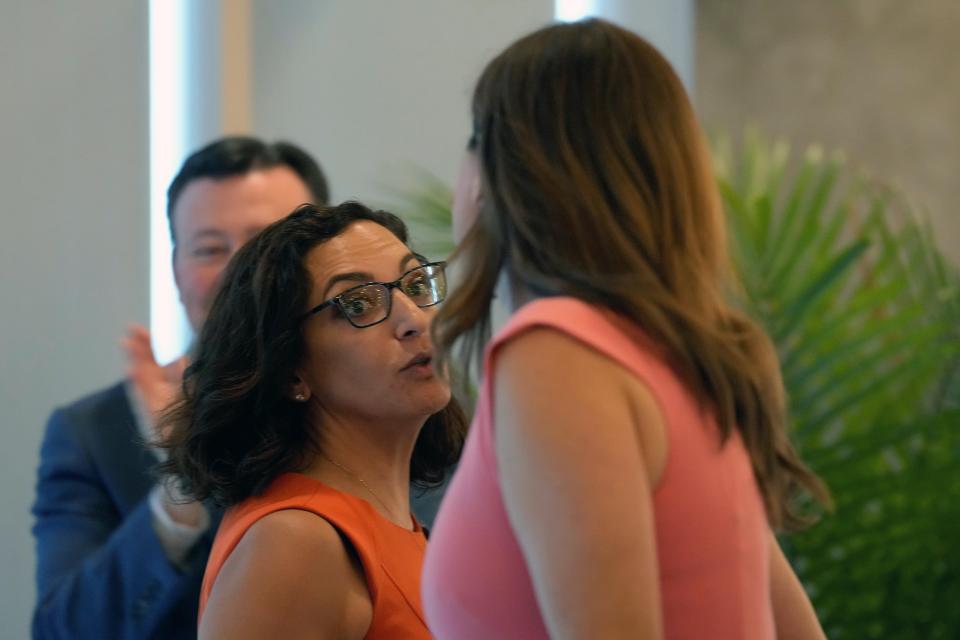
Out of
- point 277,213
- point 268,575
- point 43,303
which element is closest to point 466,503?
point 268,575

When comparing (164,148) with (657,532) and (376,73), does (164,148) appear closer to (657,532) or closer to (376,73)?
(376,73)

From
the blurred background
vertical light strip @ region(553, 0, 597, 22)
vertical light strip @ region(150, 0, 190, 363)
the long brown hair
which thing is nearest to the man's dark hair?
the blurred background

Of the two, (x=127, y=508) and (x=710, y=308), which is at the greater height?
(x=710, y=308)

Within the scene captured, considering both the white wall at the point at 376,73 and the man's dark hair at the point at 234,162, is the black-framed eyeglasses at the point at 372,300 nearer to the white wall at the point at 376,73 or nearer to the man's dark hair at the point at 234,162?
the man's dark hair at the point at 234,162

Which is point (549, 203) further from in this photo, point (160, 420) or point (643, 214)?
point (160, 420)

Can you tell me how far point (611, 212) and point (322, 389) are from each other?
2.26 feet

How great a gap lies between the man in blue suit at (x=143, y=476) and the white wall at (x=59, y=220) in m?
0.76

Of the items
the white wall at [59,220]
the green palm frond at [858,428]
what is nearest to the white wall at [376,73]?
the white wall at [59,220]

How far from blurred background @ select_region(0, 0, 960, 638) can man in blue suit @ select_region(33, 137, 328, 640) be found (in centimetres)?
52

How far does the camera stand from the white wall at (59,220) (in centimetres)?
302

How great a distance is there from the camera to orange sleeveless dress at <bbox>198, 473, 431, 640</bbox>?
1427mm

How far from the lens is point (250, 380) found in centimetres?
156

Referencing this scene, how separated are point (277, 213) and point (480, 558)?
146cm

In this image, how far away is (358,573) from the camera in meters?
1.44
